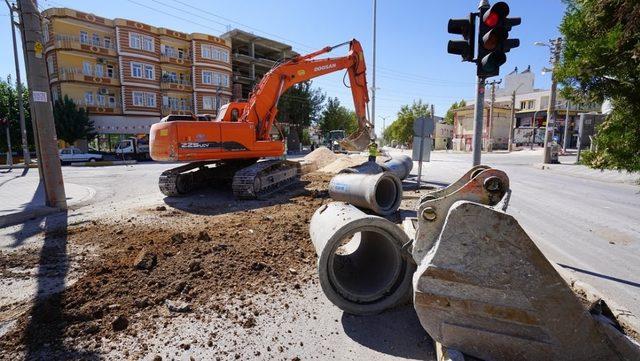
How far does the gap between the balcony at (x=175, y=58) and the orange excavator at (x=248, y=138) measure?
35609 millimetres

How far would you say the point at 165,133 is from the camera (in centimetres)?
948

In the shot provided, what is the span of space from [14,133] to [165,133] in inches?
1413

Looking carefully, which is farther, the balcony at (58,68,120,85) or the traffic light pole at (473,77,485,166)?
the balcony at (58,68,120,85)

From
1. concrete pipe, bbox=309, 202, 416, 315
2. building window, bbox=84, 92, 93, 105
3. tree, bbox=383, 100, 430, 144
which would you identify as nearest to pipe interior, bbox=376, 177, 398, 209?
concrete pipe, bbox=309, 202, 416, 315

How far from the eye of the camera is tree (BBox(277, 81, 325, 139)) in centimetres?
4797

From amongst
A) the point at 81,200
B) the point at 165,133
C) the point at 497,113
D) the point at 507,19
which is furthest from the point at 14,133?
the point at 497,113

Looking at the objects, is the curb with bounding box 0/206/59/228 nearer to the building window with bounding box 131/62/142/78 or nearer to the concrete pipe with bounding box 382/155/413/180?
the concrete pipe with bounding box 382/155/413/180

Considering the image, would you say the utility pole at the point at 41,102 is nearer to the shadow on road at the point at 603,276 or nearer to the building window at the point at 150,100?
the shadow on road at the point at 603,276

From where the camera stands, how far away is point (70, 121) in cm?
3353

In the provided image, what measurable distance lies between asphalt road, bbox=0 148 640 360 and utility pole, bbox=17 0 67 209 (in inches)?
32.6

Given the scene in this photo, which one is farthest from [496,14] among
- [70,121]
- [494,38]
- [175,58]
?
[175,58]

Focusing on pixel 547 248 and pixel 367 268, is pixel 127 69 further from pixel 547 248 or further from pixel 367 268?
pixel 547 248

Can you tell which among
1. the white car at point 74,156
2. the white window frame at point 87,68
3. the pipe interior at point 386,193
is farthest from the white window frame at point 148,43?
the pipe interior at point 386,193

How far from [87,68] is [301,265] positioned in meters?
42.1
